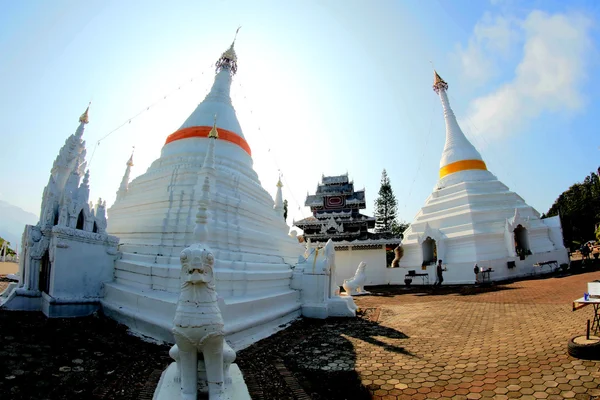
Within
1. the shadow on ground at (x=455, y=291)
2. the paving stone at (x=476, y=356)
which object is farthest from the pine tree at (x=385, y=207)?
the paving stone at (x=476, y=356)

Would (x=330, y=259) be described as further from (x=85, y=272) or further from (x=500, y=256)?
(x=500, y=256)

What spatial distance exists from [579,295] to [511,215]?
12573 mm

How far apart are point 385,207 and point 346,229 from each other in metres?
19.4

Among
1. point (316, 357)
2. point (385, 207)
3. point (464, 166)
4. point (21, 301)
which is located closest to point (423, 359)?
point (316, 357)

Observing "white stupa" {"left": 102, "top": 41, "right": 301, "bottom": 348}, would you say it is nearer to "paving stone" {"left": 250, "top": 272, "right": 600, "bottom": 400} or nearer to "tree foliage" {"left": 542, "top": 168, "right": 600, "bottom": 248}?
"paving stone" {"left": 250, "top": 272, "right": 600, "bottom": 400}

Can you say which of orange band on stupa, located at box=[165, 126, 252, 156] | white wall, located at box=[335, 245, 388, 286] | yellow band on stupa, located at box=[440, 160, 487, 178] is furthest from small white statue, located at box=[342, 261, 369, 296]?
yellow band on stupa, located at box=[440, 160, 487, 178]

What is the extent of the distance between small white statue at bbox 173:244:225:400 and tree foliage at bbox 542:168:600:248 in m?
47.0

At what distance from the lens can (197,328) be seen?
136 inches

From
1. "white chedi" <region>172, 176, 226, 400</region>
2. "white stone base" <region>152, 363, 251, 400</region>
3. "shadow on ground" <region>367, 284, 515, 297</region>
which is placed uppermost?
"white chedi" <region>172, 176, 226, 400</region>

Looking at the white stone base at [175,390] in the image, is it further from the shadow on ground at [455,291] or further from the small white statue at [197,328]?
the shadow on ground at [455,291]

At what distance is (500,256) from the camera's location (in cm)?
2092

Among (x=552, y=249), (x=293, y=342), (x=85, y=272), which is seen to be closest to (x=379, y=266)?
(x=552, y=249)

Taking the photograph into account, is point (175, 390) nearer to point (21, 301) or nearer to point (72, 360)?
point (72, 360)

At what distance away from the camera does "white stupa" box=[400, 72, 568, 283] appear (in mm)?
20625
